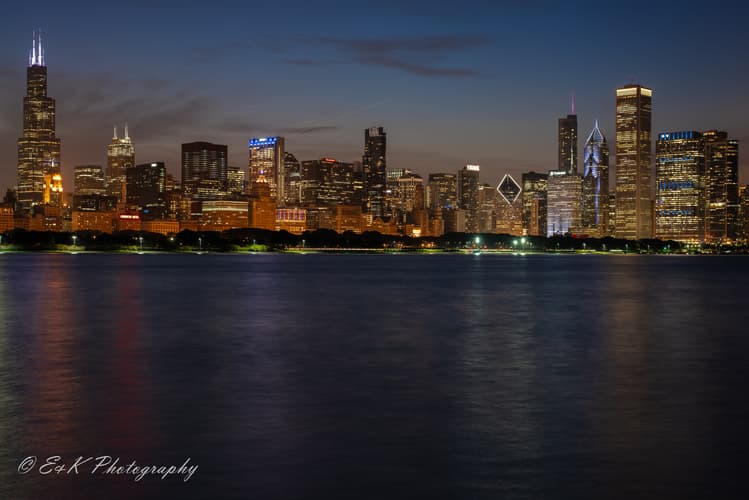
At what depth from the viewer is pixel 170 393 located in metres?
22.4

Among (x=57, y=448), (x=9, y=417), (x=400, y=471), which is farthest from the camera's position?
(x=9, y=417)

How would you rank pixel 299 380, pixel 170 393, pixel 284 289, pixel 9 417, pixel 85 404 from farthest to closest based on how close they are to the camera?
pixel 284 289 → pixel 299 380 → pixel 170 393 → pixel 85 404 → pixel 9 417

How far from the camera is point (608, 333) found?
41.2m

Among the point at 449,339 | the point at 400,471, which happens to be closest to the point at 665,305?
the point at 449,339

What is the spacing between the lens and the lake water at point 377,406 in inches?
554

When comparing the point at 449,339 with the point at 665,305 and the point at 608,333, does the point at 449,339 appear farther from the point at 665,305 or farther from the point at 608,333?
the point at 665,305

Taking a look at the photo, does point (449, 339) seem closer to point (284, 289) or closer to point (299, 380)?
point (299, 380)

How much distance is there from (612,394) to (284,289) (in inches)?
2352

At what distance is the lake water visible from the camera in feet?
46.1

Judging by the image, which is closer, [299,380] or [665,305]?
[299,380]

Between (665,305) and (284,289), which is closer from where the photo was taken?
(665,305)

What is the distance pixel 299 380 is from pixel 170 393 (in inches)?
167

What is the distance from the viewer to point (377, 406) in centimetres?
2067

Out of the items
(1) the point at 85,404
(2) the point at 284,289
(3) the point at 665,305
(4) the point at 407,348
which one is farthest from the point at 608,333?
(2) the point at 284,289
